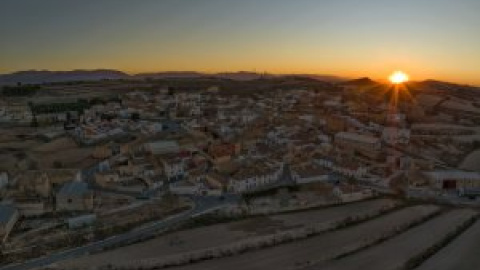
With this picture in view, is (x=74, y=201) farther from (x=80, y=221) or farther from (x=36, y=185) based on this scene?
(x=36, y=185)

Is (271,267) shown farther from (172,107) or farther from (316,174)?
(172,107)

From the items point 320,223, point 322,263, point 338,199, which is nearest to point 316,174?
point 338,199

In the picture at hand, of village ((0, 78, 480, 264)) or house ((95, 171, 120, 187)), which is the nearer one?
village ((0, 78, 480, 264))

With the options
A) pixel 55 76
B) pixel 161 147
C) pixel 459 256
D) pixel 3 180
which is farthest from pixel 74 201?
pixel 55 76

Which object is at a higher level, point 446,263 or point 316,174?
point 316,174

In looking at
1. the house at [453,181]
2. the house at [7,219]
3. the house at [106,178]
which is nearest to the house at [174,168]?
the house at [106,178]

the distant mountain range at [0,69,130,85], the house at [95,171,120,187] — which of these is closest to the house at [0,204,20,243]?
the house at [95,171,120,187]

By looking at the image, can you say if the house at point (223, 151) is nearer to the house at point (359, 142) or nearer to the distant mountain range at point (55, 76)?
the house at point (359, 142)

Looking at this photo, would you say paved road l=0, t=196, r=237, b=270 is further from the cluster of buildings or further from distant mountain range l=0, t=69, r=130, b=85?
distant mountain range l=0, t=69, r=130, b=85
